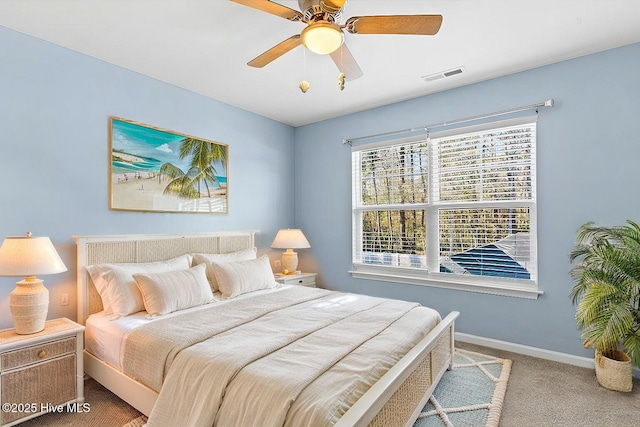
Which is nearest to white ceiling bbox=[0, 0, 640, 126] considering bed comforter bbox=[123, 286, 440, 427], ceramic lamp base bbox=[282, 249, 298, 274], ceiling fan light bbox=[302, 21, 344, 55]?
ceiling fan light bbox=[302, 21, 344, 55]

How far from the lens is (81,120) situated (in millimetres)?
2721

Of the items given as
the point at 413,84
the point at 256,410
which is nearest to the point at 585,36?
the point at 413,84

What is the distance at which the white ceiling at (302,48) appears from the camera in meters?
2.17

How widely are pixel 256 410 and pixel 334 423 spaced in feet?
1.20

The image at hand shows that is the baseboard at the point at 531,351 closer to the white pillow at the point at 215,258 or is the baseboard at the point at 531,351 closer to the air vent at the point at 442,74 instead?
the white pillow at the point at 215,258

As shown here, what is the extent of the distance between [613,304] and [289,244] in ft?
10.1

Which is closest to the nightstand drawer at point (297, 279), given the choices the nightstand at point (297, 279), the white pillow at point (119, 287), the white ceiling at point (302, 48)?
the nightstand at point (297, 279)

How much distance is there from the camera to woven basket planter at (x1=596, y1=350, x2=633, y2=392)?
2.37 m

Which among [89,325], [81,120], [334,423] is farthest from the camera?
[81,120]

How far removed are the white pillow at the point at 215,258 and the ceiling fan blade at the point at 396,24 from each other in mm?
2461

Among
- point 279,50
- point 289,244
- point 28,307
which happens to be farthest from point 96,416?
point 279,50

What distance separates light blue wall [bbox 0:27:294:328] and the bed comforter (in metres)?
1.17

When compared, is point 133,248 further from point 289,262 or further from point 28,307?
point 289,262

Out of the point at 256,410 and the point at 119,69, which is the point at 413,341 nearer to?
the point at 256,410
